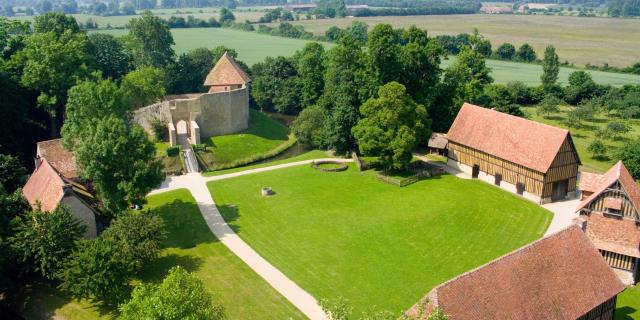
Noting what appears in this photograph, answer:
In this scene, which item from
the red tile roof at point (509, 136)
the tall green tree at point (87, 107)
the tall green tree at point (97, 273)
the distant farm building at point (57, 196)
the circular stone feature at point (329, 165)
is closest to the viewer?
the tall green tree at point (97, 273)

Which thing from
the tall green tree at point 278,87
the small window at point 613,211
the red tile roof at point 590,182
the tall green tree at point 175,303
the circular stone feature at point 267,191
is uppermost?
the tall green tree at point 278,87

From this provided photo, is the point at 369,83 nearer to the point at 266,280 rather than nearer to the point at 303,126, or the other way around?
Answer: the point at 303,126

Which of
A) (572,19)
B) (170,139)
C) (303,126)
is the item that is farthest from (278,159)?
(572,19)

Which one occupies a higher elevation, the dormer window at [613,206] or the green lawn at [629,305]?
the dormer window at [613,206]

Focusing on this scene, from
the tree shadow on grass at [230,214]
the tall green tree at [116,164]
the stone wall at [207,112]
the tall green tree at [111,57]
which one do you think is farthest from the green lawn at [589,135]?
the tall green tree at [111,57]

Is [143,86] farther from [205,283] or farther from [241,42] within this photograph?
A: [241,42]

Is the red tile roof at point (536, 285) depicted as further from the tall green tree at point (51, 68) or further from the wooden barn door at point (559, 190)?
the tall green tree at point (51, 68)
